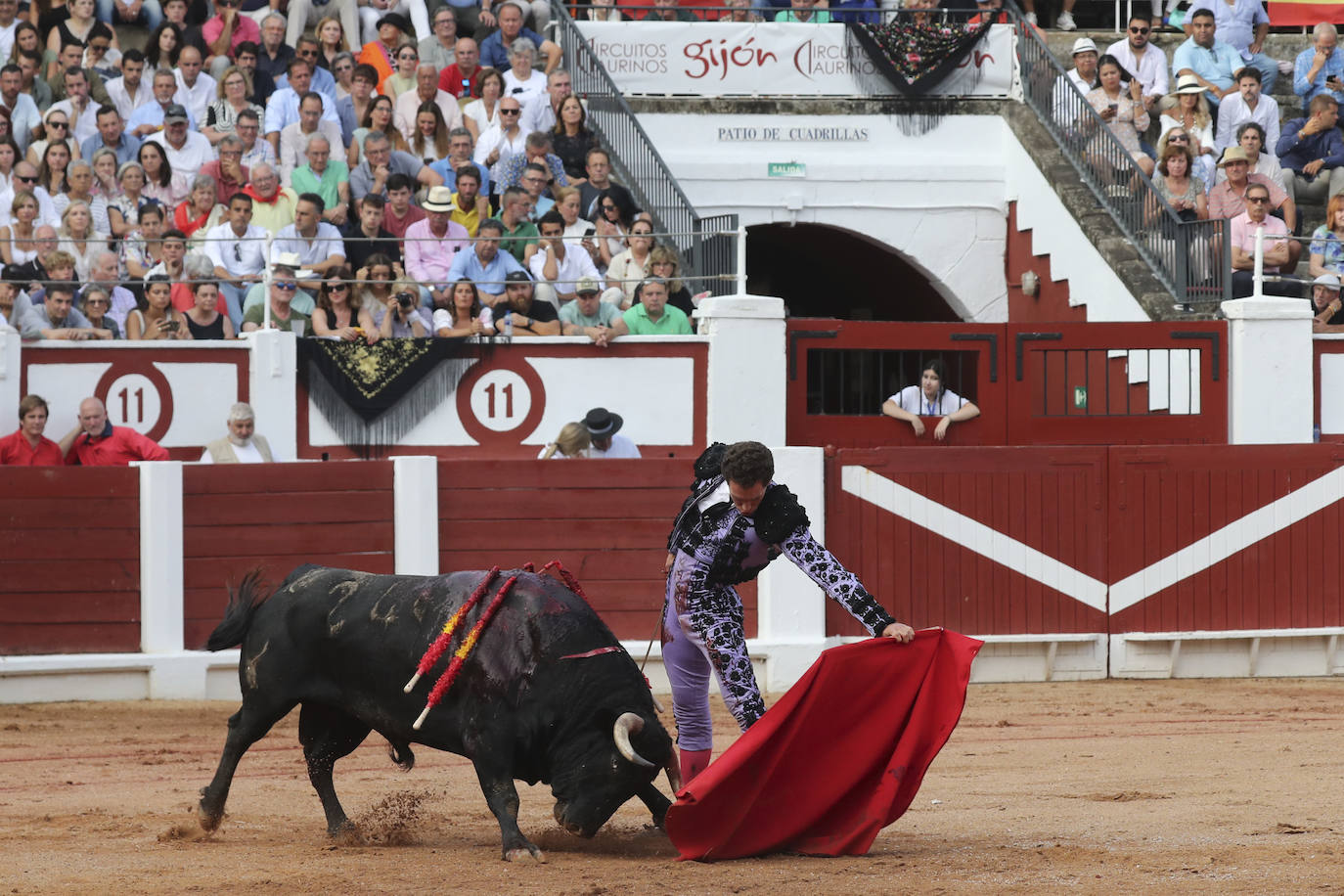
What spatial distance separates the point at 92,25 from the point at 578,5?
3466 mm

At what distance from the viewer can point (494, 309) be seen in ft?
37.8

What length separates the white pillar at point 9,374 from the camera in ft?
34.6

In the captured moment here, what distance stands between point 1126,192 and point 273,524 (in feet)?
22.5

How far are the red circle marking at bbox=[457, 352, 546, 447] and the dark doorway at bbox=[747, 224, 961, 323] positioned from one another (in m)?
4.18

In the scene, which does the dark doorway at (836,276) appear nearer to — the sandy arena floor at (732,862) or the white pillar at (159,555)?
the white pillar at (159,555)

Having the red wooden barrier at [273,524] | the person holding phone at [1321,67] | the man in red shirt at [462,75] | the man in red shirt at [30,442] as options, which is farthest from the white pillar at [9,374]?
the person holding phone at [1321,67]

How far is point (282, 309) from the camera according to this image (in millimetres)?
11250

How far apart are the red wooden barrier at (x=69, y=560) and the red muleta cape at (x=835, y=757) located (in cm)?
504

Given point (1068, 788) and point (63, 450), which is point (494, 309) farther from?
point (1068, 788)

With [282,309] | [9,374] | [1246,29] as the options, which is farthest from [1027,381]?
[9,374]

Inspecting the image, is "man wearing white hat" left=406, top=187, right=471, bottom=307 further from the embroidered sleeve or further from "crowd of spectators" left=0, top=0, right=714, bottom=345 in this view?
the embroidered sleeve

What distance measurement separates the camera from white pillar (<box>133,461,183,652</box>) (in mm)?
9688

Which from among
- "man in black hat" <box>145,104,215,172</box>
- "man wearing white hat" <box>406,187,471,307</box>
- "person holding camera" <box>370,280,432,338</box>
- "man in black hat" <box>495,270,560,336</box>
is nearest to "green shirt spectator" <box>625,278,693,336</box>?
"man in black hat" <box>495,270,560,336</box>

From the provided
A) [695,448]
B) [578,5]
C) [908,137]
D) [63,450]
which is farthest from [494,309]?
[908,137]
